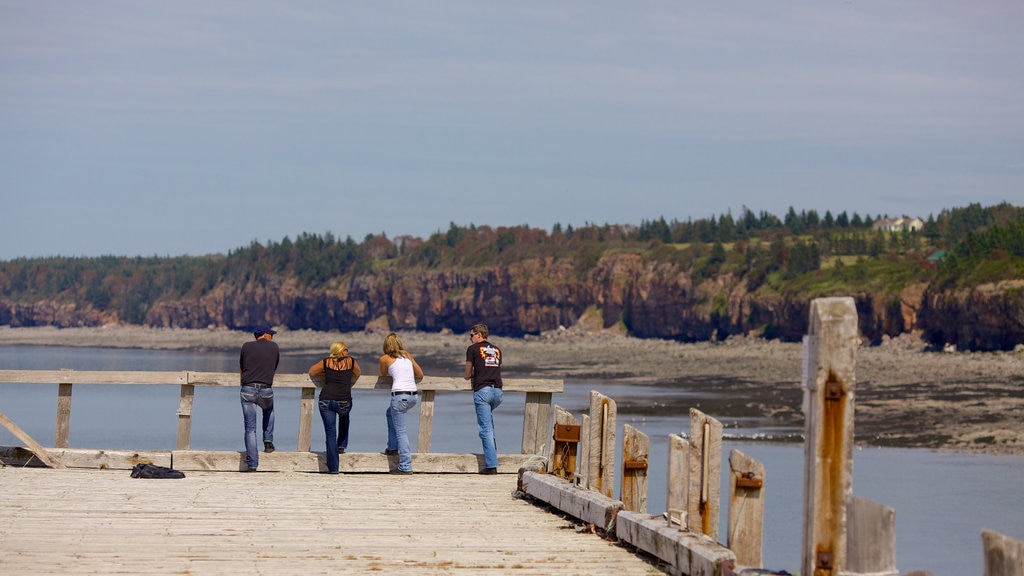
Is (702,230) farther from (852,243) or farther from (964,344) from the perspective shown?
(964,344)

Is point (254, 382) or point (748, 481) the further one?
point (254, 382)

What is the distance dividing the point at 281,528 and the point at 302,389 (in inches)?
168

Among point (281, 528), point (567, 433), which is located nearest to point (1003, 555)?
point (281, 528)

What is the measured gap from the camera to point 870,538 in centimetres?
623

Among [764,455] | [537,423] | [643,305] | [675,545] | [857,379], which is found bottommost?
[764,455]

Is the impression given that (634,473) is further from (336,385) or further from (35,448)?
(35,448)

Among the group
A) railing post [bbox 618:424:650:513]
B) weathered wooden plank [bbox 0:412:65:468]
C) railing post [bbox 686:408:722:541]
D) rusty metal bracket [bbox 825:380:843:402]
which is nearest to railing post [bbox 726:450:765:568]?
railing post [bbox 686:408:722:541]

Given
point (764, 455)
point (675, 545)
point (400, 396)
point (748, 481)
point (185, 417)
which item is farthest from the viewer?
point (764, 455)

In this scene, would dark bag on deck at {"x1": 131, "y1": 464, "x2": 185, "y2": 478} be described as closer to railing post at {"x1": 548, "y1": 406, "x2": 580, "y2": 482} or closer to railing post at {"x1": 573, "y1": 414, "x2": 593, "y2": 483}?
railing post at {"x1": 548, "y1": 406, "x2": 580, "y2": 482}

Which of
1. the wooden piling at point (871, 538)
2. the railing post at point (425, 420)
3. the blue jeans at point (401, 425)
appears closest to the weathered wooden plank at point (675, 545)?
the wooden piling at point (871, 538)

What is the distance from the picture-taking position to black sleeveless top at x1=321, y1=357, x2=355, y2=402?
46.7ft

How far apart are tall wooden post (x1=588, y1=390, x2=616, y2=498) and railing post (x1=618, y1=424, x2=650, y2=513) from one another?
1.79 ft

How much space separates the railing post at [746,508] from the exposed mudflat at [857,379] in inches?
1146

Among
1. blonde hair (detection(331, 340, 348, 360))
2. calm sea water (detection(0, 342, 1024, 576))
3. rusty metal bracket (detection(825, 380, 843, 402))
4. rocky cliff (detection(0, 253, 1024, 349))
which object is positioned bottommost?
calm sea water (detection(0, 342, 1024, 576))
